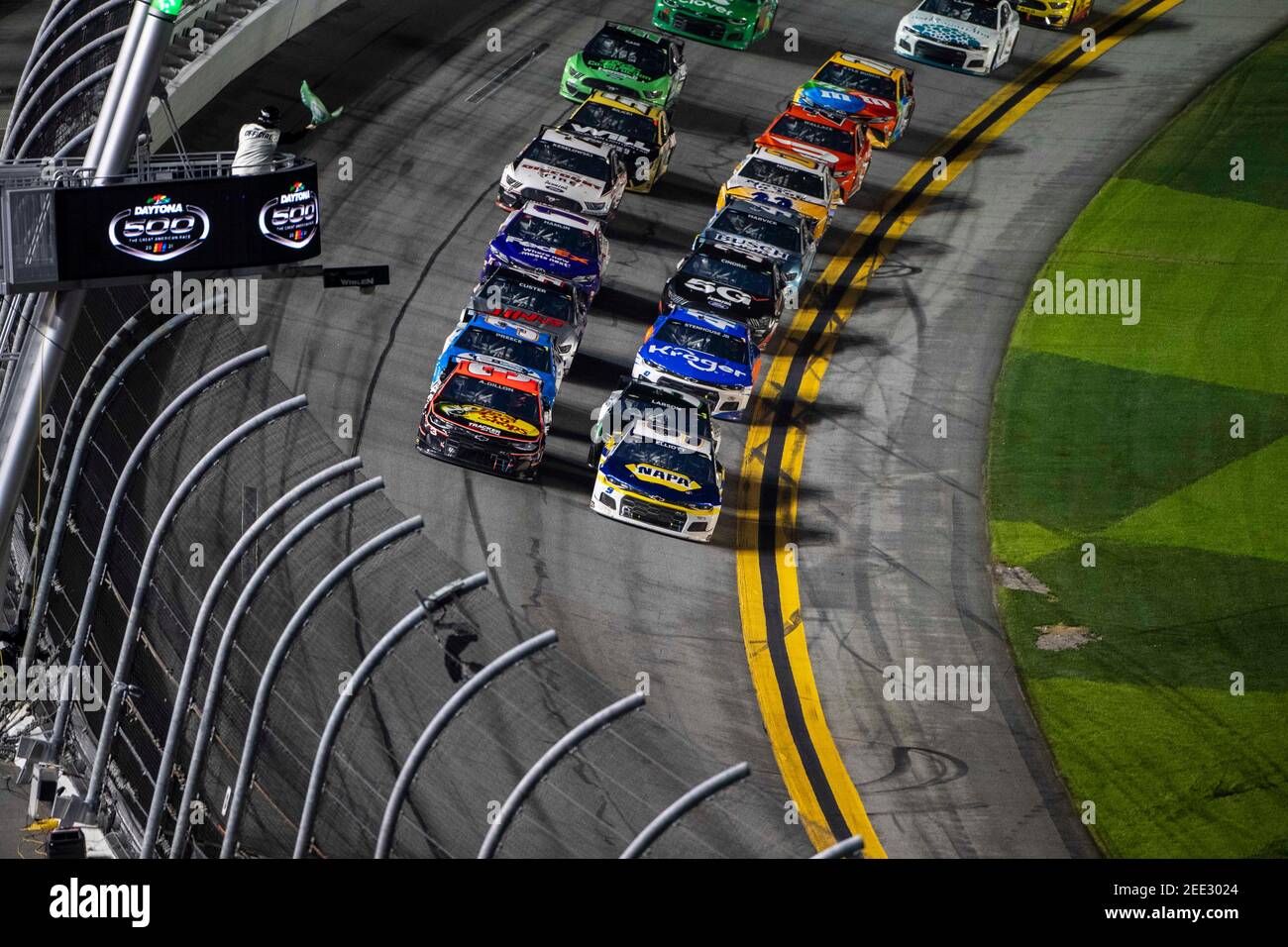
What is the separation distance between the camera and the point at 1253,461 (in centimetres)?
2891

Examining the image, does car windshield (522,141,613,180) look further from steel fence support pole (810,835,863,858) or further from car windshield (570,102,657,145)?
steel fence support pole (810,835,863,858)

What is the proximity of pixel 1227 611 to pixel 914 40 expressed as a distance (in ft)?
56.6

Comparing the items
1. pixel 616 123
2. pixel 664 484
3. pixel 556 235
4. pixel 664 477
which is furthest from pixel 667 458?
pixel 616 123

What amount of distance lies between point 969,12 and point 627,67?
798 centimetres

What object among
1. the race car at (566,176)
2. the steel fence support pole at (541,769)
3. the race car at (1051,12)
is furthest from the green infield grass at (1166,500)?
the steel fence support pole at (541,769)

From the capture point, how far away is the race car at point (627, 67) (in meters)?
35.6

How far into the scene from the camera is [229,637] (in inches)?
579

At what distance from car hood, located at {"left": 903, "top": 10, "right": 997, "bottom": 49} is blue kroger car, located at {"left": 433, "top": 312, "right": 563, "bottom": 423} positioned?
14.9 meters

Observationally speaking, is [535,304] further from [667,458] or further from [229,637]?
[229,637]

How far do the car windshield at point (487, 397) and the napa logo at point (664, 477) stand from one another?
166 cm

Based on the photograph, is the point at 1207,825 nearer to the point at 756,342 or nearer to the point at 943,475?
the point at 943,475

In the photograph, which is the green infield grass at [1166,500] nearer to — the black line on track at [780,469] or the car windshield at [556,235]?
the black line on track at [780,469]

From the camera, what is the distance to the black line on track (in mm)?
22609
